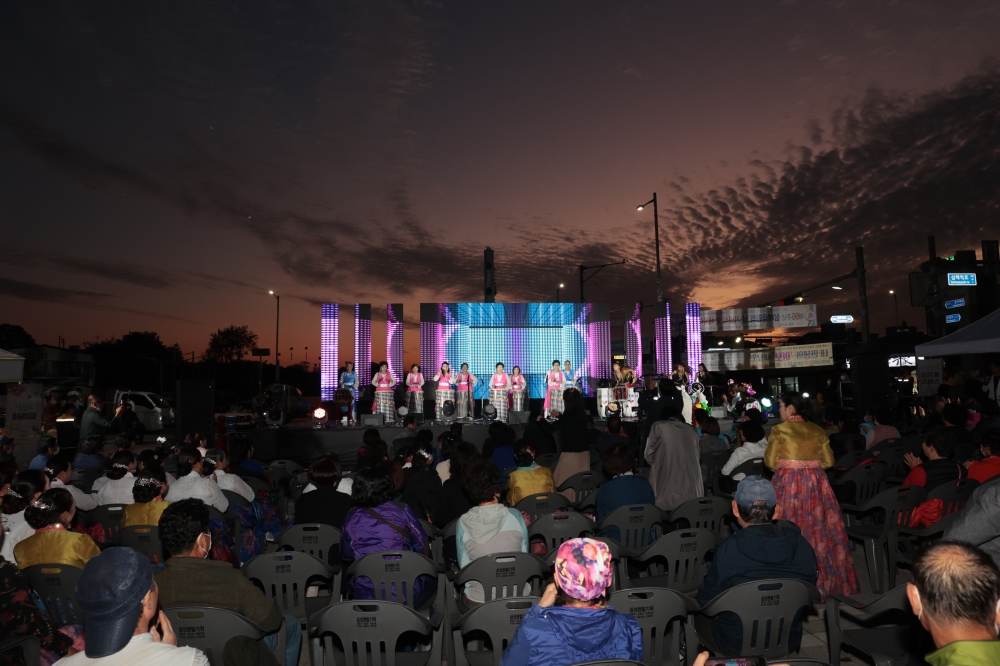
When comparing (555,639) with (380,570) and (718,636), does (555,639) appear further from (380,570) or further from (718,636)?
(380,570)

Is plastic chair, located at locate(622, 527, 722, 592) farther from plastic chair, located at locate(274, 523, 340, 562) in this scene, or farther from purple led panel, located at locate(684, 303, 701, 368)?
purple led panel, located at locate(684, 303, 701, 368)

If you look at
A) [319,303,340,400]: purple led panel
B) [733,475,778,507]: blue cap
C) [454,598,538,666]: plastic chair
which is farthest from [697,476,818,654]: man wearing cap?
[319,303,340,400]: purple led panel

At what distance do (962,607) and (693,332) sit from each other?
21476 mm

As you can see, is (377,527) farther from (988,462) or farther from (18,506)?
(988,462)

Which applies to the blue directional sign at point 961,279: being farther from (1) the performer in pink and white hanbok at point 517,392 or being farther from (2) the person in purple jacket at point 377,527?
(2) the person in purple jacket at point 377,527

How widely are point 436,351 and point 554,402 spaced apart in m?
4.60

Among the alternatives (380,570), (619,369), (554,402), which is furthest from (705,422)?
(554,402)

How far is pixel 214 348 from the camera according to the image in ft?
243

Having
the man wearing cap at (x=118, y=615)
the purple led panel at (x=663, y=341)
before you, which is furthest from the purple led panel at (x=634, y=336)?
the man wearing cap at (x=118, y=615)

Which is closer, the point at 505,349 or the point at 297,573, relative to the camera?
the point at 297,573

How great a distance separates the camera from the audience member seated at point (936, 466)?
5.62 metres

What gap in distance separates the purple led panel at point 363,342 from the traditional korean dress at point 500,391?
423 centimetres

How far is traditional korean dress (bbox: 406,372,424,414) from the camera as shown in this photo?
18.4m

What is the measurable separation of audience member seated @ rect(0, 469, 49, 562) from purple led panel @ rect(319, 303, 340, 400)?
14.5m
